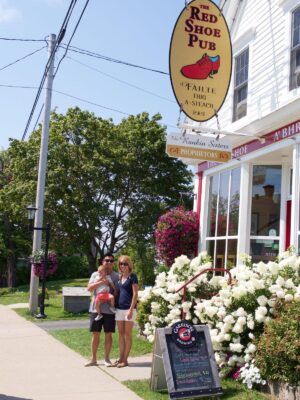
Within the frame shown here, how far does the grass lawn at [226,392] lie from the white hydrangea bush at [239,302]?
0.30 meters

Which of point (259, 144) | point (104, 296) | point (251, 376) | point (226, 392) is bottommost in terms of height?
point (226, 392)

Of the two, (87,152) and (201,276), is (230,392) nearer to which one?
(201,276)

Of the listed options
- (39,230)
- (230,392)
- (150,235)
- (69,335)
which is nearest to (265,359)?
(230,392)

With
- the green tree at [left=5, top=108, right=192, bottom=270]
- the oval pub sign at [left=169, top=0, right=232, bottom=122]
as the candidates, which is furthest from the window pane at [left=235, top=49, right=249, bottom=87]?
the green tree at [left=5, top=108, right=192, bottom=270]

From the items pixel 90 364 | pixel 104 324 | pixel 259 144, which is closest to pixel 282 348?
pixel 104 324

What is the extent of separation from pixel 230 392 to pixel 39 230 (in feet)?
32.0

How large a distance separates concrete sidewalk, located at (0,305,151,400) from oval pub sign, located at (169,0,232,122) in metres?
4.65

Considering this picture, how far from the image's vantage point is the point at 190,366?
5703 mm

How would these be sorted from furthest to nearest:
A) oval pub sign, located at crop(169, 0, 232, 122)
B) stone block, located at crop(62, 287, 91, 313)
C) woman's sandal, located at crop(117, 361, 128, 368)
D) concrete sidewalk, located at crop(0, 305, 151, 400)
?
1. stone block, located at crop(62, 287, 91, 313)
2. oval pub sign, located at crop(169, 0, 232, 122)
3. woman's sandal, located at crop(117, 361, 128, 368)
4. concrete sidewalk, located at crop(0, 305, 151, 400)

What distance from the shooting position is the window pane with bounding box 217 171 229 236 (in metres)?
12.5

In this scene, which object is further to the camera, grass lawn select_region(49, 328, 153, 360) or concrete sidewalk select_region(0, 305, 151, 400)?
grass lawn select_region(49, 328, 153, 360)

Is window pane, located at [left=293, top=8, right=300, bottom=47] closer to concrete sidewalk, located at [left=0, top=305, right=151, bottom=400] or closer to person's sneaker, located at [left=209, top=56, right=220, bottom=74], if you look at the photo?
person's sneaker, located at [left=209, top=56, right=220, bottom=74]

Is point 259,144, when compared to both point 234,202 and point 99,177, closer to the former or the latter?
point 234,202

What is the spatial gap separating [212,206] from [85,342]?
519 centimetres
